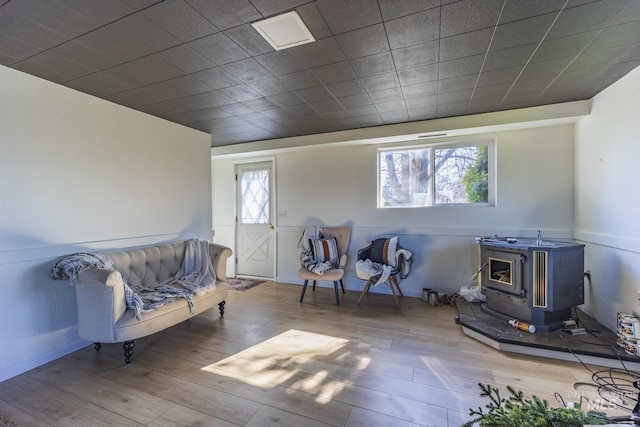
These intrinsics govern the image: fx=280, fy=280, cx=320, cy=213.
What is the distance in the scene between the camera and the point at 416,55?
6.76ft

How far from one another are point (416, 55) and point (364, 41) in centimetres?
45

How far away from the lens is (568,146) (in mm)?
3285

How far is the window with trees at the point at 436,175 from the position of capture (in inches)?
146

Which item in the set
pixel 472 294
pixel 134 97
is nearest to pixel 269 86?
pixel 134 97

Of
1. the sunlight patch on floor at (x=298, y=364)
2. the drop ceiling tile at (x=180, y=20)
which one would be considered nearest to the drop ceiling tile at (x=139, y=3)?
the drop ceiling tile at (x=180, y=20)

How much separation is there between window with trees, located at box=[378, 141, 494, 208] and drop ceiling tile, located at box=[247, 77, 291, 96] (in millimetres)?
2011

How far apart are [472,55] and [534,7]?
1.68 feet

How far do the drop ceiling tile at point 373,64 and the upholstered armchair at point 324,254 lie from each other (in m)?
2.31

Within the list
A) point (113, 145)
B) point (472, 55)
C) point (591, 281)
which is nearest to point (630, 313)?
point (591, 281)

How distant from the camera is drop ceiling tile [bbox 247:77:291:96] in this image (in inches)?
96.6

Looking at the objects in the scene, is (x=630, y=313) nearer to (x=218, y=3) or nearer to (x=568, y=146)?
(x=568, y=146)

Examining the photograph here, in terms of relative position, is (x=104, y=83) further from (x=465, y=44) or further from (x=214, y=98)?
(x=465, y=44)

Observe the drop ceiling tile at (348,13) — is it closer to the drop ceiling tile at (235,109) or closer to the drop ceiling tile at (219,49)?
the drop ceiling tile at (219,49)

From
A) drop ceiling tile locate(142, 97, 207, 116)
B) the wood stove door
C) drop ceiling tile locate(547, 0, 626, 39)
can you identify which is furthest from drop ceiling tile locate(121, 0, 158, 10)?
the wood stove door
